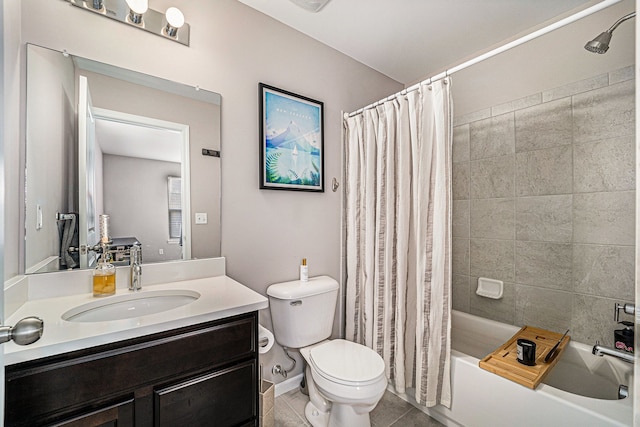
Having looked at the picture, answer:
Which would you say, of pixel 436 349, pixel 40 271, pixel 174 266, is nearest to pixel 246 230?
pixel 174 266

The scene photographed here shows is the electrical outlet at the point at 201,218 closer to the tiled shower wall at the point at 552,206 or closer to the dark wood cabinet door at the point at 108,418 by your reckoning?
the dark wood cabinet door at the point at 108,418

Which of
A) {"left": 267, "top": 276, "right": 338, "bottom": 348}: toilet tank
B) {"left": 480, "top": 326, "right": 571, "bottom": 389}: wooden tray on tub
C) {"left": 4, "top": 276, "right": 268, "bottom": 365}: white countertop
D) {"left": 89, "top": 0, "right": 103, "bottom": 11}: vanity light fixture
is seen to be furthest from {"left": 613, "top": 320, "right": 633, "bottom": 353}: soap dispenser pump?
{"left": 89, "top": 0, "right": 103, "bottom": 11}: vanity light fixture

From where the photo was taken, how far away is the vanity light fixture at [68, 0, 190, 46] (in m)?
1.28

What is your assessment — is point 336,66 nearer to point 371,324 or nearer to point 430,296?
point 430,296

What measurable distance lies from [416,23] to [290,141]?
3.68 ft

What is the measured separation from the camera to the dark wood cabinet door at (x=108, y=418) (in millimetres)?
833

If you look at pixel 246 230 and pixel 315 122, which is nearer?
pixel 246 230

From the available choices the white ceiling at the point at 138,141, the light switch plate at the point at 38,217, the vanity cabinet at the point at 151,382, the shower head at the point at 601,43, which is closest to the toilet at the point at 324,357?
the vanity cabinet at the point at 151,382

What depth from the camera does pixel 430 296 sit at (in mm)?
1616

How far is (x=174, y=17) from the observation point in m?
1.39

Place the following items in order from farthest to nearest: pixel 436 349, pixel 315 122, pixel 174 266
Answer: pixel 315 122
pixel 436 349
pixel 174 266

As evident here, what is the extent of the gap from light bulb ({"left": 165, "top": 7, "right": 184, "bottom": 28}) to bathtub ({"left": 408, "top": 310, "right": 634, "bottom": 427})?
2264mm

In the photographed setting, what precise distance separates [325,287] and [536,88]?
6.24 feet

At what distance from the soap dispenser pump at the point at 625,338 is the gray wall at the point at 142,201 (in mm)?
2299
